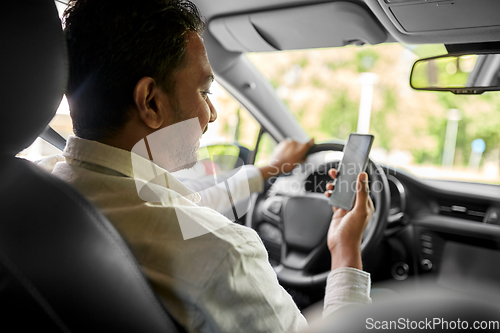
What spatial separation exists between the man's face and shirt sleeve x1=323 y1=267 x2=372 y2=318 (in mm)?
625

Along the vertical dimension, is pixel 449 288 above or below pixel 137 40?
below

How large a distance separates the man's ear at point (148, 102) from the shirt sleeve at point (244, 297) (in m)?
0.37

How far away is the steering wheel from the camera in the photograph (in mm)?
2011

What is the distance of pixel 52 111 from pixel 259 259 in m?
0.57

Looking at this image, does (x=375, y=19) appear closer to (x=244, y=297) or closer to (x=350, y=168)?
(x=350, y=168)

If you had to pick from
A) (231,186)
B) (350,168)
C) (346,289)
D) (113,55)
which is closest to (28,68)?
(113,55)

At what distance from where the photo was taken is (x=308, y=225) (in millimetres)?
2213

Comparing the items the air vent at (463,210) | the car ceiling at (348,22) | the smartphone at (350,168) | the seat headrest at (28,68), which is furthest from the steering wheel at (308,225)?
the seat headrest at (28,68)

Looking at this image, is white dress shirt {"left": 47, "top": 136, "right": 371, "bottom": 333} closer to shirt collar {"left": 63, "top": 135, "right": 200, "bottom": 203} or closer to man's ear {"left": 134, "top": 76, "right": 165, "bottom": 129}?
shirt collar {"left": 63, "top": 135, "right": 200, "bottom": 203}

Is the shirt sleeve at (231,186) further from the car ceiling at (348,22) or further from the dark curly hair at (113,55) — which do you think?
the dark curly hair at (113,55)

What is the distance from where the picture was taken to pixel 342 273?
1.30 metres

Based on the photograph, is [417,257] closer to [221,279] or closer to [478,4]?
[478,4]

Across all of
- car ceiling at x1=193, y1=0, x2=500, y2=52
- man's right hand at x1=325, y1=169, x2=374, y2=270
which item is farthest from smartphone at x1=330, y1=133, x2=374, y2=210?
car ceiling at x1=193, y1=0, x2=500, y2=52

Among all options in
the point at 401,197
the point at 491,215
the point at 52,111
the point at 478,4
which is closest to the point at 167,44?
the point at 52,111
